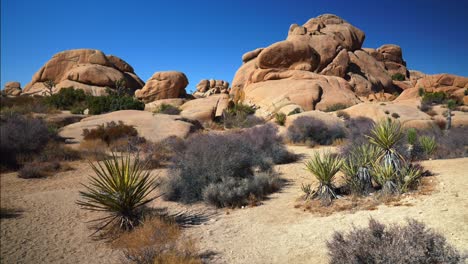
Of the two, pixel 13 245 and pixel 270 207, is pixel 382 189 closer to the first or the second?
pixel 270 207

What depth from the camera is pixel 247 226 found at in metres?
5.75

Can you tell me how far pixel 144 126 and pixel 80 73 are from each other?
3040 cm

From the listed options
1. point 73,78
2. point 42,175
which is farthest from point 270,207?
point 73,78

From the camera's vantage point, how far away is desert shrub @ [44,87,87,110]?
1131 inches

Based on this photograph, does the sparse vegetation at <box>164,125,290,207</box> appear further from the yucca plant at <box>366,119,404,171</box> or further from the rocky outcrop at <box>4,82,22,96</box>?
the rocky outcrop at <box>4,82,22,96</box>

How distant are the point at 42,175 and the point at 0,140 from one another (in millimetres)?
2251

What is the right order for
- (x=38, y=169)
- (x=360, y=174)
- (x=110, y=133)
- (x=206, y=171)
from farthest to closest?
A: (x=110, y=133) → (x=38, y=169) → (x=206, y=171) → (x=360, y=174)

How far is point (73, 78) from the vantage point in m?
40.5

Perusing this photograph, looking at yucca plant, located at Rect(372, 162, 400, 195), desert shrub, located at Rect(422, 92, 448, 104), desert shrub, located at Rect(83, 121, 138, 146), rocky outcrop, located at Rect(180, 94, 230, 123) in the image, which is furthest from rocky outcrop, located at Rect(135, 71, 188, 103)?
yucca plant, located at Rect(372, 162, 400, 195)

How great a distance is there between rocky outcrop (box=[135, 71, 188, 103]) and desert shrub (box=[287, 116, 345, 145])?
25.1 metres

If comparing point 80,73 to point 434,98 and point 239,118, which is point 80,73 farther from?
point 434,98

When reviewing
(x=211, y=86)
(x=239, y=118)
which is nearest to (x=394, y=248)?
(x=239, y=118)

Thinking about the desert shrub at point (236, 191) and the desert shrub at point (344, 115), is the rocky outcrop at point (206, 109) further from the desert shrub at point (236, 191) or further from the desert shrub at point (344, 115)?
the desert shrub at point (236, 191)

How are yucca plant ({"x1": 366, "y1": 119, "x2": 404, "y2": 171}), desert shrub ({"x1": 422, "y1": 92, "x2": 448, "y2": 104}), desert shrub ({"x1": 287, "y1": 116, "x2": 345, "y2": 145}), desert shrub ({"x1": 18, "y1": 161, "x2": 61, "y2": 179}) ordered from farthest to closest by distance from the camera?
desert shrub ({"x1": 422, "y1": 92, "x2": 448, "y2": 104}) < desert shrub ({"x1": 287, "y1": 116, "x2": 345, "y2": 145}) < desert shrub ({"x1": 18, "y1": 161, "x2": 61, "y2": 179}) < yucca plant ({"x1": 366, "y1": 119, "x2": 404, "y2": 171})
